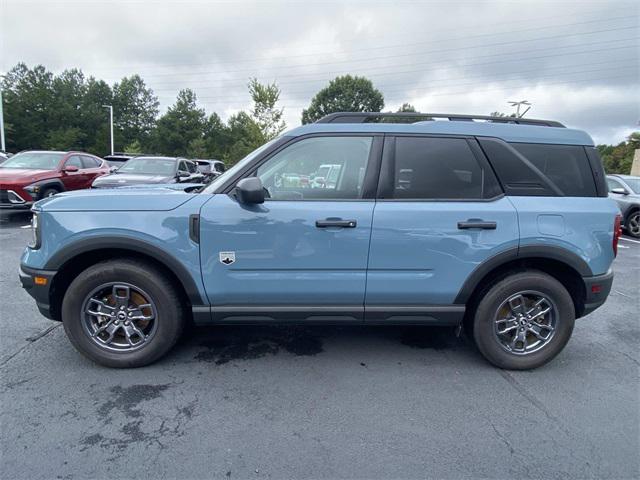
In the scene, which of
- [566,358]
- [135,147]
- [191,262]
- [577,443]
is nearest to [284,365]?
[191,262]

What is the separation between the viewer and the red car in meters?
8.41

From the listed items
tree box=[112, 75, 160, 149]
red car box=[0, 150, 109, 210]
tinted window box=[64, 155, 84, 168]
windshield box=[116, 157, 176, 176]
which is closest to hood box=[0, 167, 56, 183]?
red car box=[0, 150, 109, 210]

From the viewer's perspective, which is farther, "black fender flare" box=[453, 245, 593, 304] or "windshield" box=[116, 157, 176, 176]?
"windshield" box=[116, 157, 176, 176]

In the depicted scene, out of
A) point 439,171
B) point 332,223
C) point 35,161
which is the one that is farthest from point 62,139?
point 439,171

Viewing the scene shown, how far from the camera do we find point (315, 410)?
255cm

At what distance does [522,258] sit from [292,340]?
6.79 ft

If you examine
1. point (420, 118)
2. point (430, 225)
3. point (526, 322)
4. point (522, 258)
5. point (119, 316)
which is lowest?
point (119, 316)

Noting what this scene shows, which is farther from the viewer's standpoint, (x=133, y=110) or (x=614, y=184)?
(x=133, y=110)

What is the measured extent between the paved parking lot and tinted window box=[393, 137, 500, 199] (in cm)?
142

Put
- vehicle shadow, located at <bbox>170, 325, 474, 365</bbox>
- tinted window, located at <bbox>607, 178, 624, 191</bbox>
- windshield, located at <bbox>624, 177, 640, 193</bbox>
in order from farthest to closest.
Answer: tinted window, located at <bbox>607, 178, 624, 191</bbox> < windshield, located at <bbox>624, 177, 640, 193</bbox> < vehicle shadow, located at <bbox>170, 325, 474, 365</bbox>

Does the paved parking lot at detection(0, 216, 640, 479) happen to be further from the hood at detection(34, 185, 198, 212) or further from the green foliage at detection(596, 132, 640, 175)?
the green foliage at detection(596, 132, 640, 175)

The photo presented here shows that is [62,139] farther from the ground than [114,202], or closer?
farther from the ground

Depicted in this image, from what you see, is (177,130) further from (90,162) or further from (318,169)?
(318,169)

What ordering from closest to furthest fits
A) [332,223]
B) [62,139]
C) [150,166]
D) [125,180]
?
[332,223] → [125,180] → [150,166] → [62,139]
